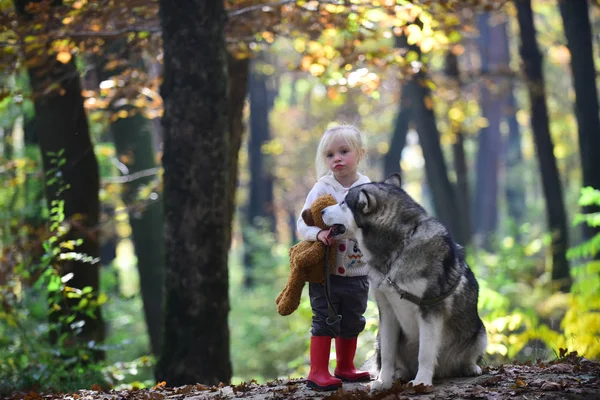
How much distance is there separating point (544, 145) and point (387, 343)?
11845mm

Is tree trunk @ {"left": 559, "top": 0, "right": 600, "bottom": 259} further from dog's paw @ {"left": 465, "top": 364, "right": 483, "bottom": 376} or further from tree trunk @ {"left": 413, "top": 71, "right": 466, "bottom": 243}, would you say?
dog's paw @ {"left": 465, "top": 364, "right": 483, "bottom": 376}

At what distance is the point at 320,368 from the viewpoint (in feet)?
19.1

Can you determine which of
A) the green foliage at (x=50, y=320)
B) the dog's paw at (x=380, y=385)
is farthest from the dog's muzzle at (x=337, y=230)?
the green foliage at (x=50, y=320)

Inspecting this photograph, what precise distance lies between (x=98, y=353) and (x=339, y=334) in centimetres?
457

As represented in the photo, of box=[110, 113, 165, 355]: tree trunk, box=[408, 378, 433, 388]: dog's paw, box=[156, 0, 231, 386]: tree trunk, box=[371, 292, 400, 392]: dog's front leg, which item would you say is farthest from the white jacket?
box=[110, 113, 165, 355]: tree trunk

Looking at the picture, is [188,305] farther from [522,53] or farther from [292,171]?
[292,171]

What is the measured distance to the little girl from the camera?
589cm

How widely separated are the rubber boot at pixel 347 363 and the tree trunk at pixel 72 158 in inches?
162

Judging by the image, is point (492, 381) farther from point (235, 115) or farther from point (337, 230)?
point (235, 115)

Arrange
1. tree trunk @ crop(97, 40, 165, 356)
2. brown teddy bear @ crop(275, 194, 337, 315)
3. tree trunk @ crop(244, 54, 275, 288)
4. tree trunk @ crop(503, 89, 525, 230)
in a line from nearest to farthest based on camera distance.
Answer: brown teddy bear @ crop(275, 194, 337, 315)
tree trunk @ crop(97, 40, 165, 356)
tree trunk @ crop(244, 54, 275, 288)
tree trunk @ crop(503, 89, 525, 230)

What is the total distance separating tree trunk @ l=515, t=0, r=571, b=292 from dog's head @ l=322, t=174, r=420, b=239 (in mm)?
11415

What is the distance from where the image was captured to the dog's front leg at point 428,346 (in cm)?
533

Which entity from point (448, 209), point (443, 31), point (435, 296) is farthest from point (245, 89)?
point (448, 209)

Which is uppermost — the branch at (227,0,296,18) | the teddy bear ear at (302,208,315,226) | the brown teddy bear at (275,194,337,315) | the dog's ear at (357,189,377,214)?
the branch at (227,0,296,18)
